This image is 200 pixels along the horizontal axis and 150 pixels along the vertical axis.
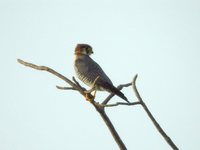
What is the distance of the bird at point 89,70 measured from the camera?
800cm

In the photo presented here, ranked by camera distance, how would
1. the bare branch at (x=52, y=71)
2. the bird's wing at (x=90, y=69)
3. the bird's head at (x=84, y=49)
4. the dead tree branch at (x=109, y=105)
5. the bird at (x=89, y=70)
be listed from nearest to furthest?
the dead tree branch at (x=109, y=105)
the bare branch at (x=52, y=71)
the bird at (x=89, y=70)
the bird's wing at (x=90, y=69)
the bird's head at (x=84, y=49)

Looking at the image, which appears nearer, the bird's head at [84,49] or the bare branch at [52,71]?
the bare branch at [52,71]

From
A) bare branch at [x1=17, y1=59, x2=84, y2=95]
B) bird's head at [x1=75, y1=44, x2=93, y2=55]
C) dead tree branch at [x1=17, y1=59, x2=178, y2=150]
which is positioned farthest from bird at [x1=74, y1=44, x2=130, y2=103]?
bare branch at [x1=17, y1=59, x2=84, y2=95]

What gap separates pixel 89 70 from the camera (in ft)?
29.1

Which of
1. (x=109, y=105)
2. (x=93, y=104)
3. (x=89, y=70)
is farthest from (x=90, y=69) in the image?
(x=109, y=105)

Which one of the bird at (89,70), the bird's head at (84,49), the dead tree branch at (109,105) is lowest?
the dead tree branch at (109,105)

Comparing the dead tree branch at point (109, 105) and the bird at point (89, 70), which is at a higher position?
the bird at point (89, 70)

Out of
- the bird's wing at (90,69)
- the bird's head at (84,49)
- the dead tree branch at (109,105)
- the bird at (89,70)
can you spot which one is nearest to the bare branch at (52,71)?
the dead tree branch at (109,105)

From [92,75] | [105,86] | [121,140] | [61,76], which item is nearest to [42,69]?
[61,76]

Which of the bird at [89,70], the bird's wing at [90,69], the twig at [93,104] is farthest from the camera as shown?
the bird's wing at [90,69]

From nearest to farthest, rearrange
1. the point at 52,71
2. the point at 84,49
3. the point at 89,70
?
the point at 52,71 → the point at 89,70 → the point at 84,49

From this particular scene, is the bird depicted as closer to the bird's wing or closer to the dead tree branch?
the bird's wing

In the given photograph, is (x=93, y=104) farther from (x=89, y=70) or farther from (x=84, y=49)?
(x=84, y=49)

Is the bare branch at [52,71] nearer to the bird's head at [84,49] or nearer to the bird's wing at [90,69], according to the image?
the bird's wing at [90,69]
